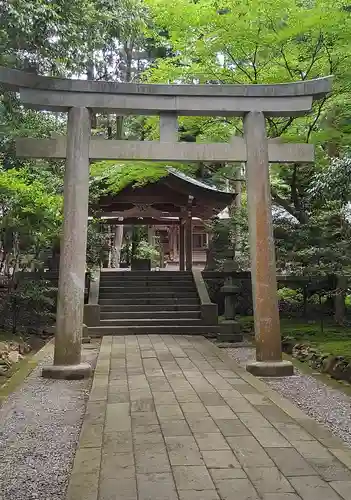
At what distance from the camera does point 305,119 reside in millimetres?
11688

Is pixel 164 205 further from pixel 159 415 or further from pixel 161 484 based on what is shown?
pixel 161 484

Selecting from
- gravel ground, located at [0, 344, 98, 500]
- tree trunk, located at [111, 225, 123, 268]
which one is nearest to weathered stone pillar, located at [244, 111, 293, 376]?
gravel ground, located at [0, 344, 98, 500]

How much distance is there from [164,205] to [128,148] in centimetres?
1157

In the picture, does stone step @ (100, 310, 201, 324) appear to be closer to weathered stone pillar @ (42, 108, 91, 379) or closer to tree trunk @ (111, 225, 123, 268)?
weathered stone pillar @ (42, 108, 91, 379)

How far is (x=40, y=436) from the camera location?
4.20 metres

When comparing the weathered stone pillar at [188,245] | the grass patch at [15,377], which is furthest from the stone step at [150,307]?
the grass patch at [15,377]

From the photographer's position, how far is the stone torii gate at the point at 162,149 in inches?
265

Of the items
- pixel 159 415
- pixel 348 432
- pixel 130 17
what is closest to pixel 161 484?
pixel 159 415

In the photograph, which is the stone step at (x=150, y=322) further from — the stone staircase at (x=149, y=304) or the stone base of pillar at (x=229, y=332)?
the stone base of pillar at (x=229, y=332)

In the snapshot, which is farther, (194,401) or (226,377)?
(226,377)

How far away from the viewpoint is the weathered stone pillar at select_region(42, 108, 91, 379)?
665cm

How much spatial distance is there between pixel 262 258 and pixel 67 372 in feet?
10.5

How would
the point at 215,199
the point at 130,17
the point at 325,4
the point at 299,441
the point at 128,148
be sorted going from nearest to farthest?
the point at 299,441 < the point at 128,148 < the point at 325,4 < the point at 130,17 < the point at 215,199

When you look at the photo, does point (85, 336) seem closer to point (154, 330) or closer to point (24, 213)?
point (154, 330)
